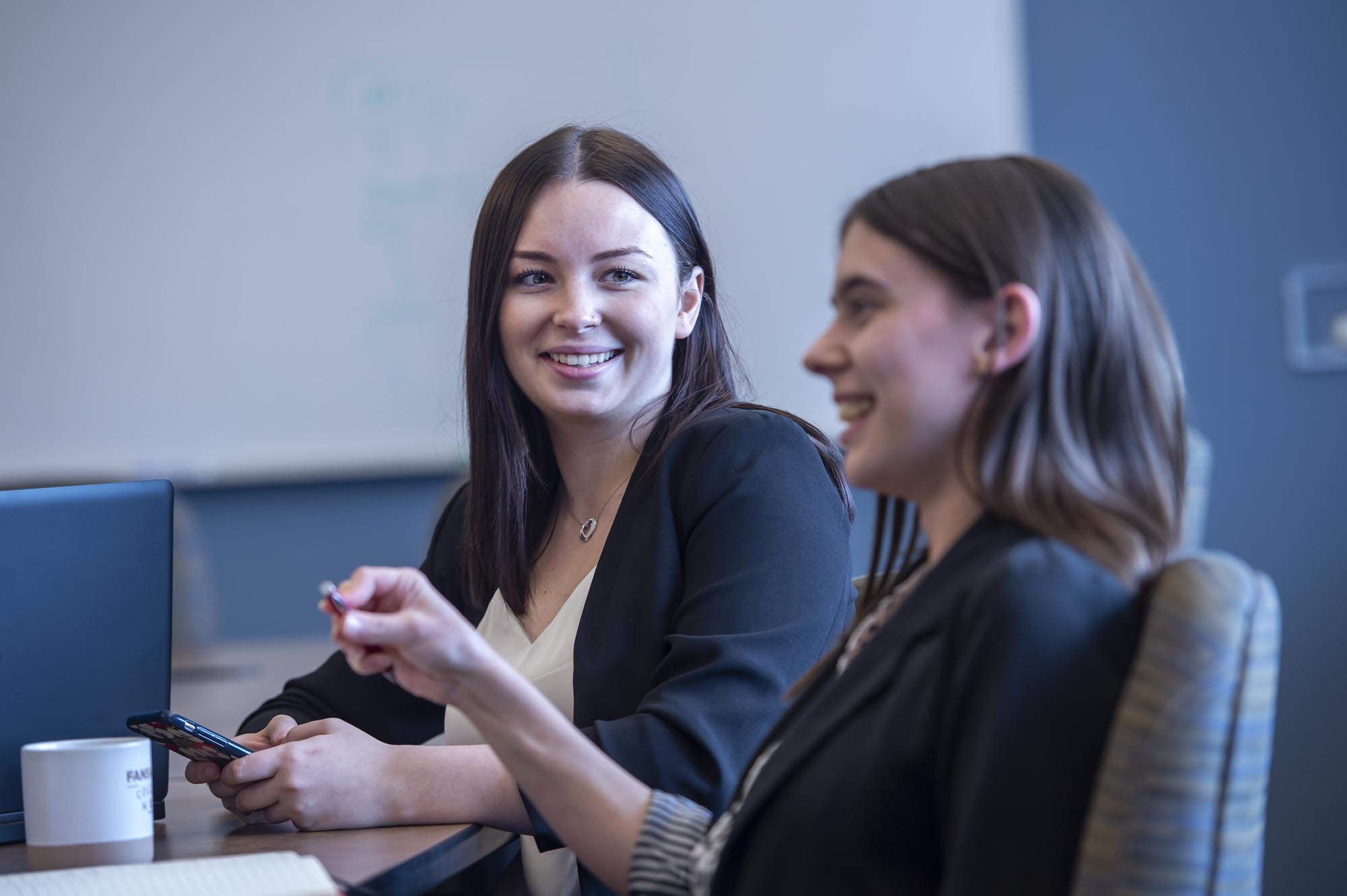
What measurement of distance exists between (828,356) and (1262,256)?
1.89 metres

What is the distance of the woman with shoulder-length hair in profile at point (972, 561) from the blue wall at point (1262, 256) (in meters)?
1.77

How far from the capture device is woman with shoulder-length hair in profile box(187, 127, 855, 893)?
3.76ft

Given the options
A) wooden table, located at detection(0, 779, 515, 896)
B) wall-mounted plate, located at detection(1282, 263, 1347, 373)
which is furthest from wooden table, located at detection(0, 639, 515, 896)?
wall-mounted plate, located at detection(1282, 263, 1347, 373)

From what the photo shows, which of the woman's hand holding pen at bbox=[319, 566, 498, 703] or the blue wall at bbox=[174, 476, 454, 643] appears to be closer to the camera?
the woman's hand holding pen at bbox=[319, 566, 498, 703]

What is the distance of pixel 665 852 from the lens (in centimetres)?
94

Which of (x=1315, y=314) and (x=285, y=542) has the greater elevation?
(x=1315, y=314)

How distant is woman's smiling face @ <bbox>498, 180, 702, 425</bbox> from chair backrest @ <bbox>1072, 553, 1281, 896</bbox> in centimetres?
88

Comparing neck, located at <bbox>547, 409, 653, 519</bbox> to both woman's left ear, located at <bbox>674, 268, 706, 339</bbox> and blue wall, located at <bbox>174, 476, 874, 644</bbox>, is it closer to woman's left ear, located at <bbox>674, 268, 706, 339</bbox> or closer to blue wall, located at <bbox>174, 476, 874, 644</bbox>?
woman's left ear, located at <bbox>674, 268, 706, 339</bbox>

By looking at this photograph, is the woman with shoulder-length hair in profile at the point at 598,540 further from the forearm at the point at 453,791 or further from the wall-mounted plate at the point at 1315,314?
the wall-mounted plate at the point at 1315,314

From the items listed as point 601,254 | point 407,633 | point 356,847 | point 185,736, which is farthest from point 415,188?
point 407,633

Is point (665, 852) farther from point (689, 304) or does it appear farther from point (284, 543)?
point (284, 543)

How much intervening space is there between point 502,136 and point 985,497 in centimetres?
216

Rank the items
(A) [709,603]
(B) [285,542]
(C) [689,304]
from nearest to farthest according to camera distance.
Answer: (A) [709,603] → (C) [689,304] → (B) [285,542]

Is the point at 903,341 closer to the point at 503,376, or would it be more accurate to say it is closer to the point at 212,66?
the point at 503,376
